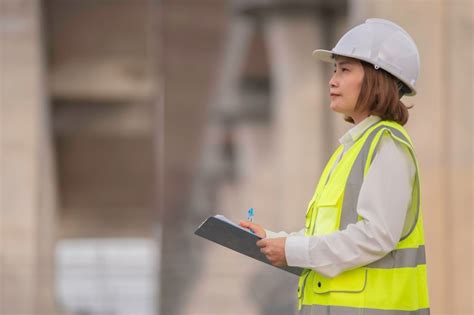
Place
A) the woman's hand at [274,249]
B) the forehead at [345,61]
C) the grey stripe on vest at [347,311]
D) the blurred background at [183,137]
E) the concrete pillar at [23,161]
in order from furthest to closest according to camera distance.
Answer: the concrete pillar at [23,161], the blurred background at [183,137], the forehead at [345,61], the woman's hand at [274,249], the grey stripe on vest at [347,311]

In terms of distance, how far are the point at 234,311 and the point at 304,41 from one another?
640 inches

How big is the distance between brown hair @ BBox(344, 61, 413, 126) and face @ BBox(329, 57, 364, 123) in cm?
2

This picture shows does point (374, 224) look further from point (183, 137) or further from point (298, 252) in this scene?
point (183, 137)

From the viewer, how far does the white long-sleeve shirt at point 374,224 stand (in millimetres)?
3699

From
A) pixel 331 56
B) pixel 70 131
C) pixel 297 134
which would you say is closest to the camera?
pixel 331 56

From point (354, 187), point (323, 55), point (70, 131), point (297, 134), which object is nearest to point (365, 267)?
point (354, 187)

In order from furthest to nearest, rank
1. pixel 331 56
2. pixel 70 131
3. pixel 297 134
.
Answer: pixel 70 131 → pixel 297 134 → pixel 331 56

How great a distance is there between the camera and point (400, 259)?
3.77 m

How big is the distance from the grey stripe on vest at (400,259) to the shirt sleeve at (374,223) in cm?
4

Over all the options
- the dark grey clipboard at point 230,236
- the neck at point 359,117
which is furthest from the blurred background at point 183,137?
the dark grey clipboard at point 230,236

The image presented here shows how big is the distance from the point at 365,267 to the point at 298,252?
0.67 feet

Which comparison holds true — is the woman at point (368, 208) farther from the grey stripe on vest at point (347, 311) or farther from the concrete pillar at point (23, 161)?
the concrete pillar at point (23, 161)

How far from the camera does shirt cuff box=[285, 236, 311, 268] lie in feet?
12.4

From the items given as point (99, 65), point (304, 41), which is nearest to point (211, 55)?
point (304, 41)
